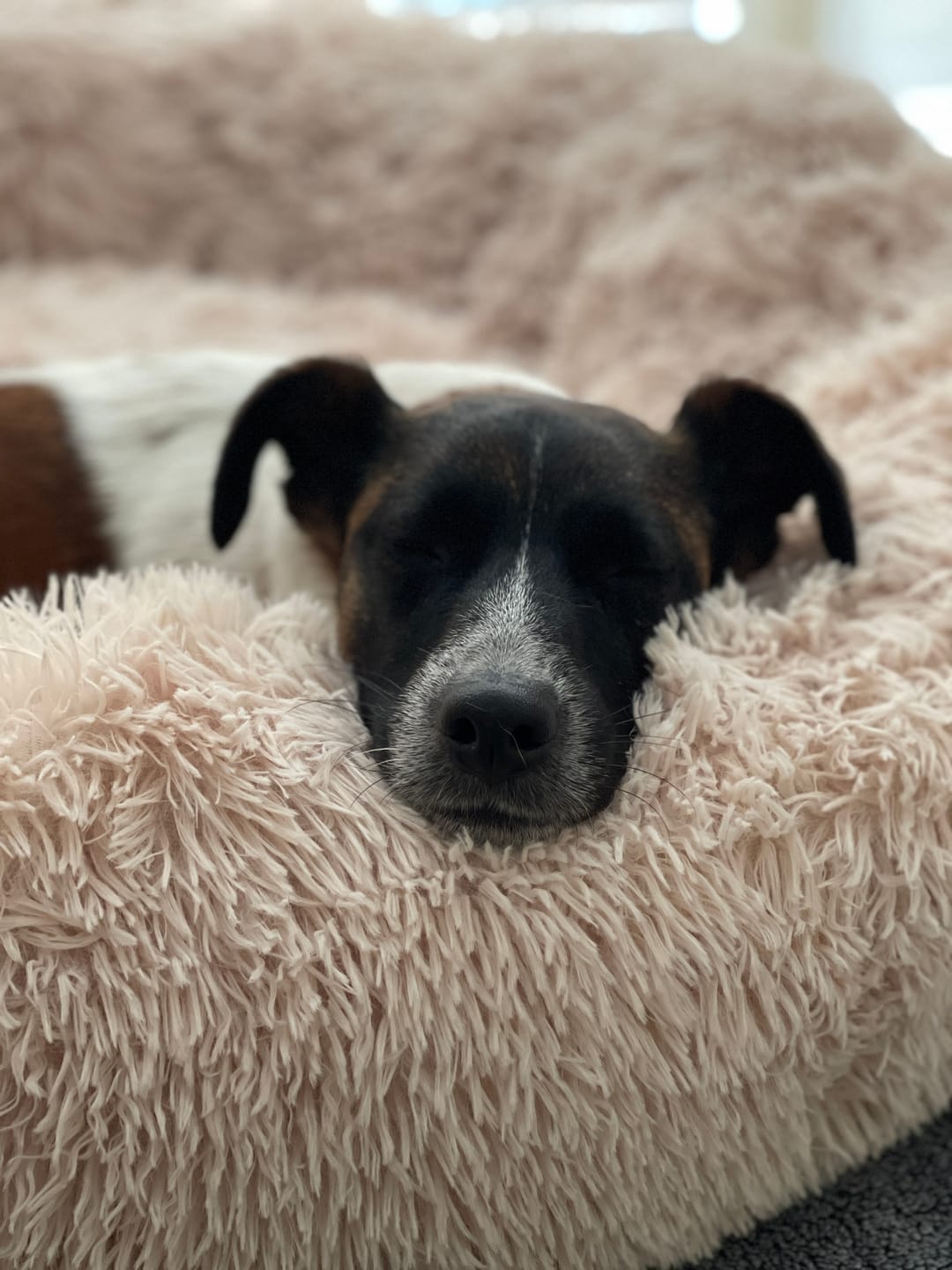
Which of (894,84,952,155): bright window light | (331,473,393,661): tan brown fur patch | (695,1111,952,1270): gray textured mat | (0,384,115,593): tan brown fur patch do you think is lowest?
(695,1111,952,1270): gray textured mat

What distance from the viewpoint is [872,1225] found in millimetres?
1052

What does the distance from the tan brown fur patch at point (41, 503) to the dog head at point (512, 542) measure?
0.96 feet

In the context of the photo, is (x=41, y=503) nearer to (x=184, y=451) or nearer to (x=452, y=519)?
(x=184, y=451)

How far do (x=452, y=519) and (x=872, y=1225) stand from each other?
2.43 feet

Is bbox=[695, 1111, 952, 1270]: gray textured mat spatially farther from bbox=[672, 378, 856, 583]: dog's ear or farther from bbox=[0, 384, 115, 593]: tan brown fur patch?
bbox=[0, 384, 115, 593]: tan brown fur patch

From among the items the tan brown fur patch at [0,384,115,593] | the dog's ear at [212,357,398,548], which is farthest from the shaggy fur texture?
the tan brown fur patch at [0,384,115,593]

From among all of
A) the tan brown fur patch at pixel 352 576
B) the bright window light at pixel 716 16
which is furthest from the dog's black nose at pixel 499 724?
the bright window light at pixel 716 16

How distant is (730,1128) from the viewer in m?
0.98

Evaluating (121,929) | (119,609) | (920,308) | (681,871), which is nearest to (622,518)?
(681,871)

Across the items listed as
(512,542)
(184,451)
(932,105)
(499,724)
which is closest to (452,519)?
(512,542)

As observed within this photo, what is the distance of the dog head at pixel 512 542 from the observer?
103 centimetres

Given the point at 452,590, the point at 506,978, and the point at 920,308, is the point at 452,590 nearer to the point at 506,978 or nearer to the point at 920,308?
the point at 506,978

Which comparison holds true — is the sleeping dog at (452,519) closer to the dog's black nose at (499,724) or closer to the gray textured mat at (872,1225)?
the dog's black nose at (499,724)

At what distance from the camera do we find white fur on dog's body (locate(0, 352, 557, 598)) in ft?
5.08
